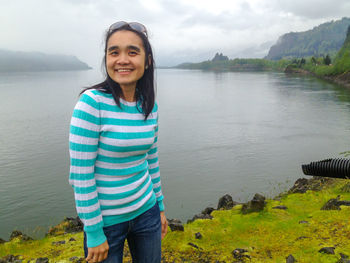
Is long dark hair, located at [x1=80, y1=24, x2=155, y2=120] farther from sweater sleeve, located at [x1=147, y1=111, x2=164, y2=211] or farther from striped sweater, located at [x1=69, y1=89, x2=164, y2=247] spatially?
sweater sleeve, located at [x1=147, y1=111, x2=164, y2=211]

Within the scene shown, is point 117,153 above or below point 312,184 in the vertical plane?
above

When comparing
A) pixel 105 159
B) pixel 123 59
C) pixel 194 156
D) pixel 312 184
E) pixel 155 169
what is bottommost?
pixel 194 156

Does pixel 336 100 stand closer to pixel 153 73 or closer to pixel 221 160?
pixel 221 160

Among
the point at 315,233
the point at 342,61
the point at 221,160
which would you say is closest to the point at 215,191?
the point at 221,160

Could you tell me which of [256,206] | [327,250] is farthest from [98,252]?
[256,206]

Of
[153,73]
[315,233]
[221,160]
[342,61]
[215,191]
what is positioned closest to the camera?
[153,73]

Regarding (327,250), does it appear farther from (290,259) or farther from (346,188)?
(346,188)

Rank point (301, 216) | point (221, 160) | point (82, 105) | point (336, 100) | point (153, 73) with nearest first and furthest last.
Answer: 1. point (82, 105)
2. point (153, 73)
3. point (301, 216)
4. point (221, 160)
5. point (336, 100)

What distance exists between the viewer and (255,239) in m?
5.61

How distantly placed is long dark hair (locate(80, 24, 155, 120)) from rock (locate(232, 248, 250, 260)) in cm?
372

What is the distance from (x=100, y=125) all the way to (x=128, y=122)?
9.8 inches

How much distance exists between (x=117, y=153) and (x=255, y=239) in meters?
4.48

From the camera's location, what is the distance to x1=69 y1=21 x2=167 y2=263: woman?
6.79ft

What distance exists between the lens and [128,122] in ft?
7.45
